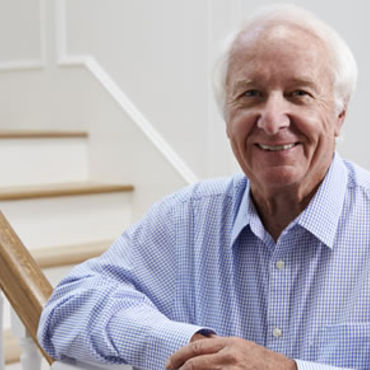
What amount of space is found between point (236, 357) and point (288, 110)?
17.3 inches

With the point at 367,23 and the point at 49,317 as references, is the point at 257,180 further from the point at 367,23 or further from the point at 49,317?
the point at 367,23

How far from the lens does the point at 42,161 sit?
360 centimetres

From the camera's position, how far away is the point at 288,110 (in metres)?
1.44

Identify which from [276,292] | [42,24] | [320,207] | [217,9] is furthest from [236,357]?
[42,24]

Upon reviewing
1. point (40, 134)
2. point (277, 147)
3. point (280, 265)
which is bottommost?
point (40, 134)

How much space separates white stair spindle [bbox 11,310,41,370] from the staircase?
2.93ft

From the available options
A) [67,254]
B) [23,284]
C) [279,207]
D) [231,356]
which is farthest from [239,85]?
[67,254]

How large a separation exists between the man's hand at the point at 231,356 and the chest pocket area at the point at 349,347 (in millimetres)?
160

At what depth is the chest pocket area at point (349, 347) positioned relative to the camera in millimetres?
1386

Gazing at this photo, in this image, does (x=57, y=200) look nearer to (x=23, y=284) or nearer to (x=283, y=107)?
(x=23, y=284)

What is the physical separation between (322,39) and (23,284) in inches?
31.8

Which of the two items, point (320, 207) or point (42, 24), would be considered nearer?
point (320, 207)

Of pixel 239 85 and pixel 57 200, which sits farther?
pixel 57 200

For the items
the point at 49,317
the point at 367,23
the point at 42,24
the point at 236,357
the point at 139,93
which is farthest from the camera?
the point at 42,24
